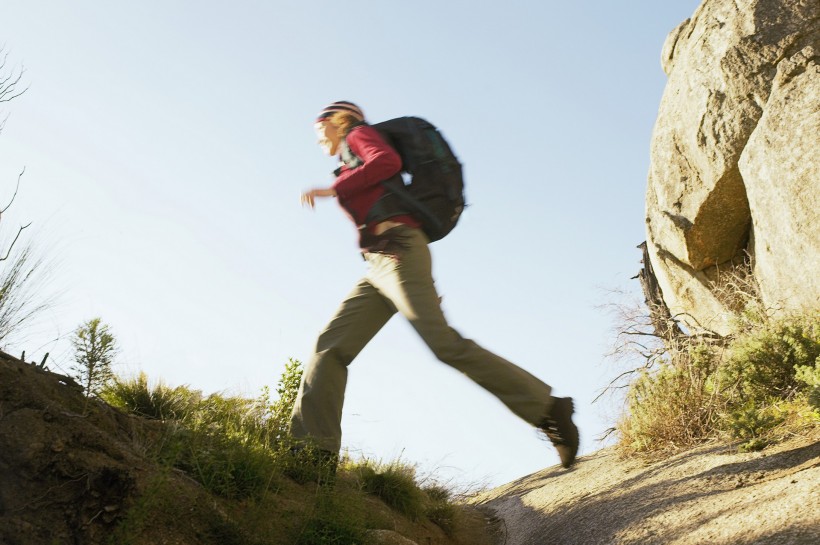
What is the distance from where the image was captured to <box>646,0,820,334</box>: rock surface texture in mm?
7215

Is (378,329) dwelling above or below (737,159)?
below

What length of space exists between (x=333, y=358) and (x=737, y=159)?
6255 mm

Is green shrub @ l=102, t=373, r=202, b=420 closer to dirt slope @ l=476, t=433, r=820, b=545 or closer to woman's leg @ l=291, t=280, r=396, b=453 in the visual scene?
woman's leg @ l=291, t=280, r=396, b=453

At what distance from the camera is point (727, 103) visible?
347 inches

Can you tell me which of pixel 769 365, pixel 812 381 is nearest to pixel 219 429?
pixel 812 381

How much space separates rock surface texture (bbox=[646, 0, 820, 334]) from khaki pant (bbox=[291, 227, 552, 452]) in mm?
4113

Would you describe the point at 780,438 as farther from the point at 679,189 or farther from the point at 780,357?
the point at 679,189

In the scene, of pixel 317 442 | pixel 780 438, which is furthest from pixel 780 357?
pixel 317 442

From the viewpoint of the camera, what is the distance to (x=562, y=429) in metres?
3.95

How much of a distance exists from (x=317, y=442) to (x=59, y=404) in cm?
155

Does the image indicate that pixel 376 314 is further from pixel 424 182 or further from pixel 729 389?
pixel 729 389

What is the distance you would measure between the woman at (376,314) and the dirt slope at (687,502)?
644 mm

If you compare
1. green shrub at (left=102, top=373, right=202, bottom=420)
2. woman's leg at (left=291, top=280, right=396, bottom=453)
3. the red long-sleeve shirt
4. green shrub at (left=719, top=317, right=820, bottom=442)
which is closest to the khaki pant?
woman's leg at (left=291, top=280, right=396, bottom=453)

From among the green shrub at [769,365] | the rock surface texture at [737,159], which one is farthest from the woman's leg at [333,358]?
the rock surface texture at [737,159]
